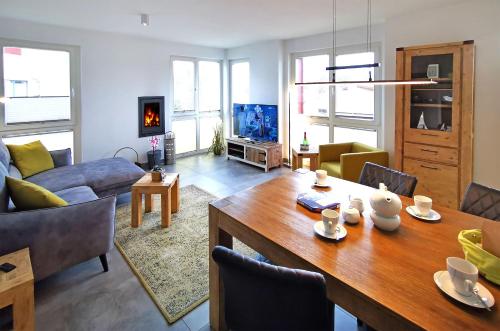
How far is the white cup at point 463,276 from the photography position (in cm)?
105

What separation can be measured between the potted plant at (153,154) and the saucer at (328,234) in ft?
16.4

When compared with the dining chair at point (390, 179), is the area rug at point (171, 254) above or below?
below

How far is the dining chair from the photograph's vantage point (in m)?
2.20

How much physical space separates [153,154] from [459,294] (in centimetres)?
567

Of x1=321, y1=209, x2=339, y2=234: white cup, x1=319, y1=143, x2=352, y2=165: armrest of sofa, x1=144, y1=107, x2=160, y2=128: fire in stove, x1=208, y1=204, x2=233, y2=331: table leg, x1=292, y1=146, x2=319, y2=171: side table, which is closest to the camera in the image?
x1=321, y1=209, x2=339, y2=234: white cup

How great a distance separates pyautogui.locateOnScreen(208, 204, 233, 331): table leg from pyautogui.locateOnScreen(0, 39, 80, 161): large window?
14.7 ft

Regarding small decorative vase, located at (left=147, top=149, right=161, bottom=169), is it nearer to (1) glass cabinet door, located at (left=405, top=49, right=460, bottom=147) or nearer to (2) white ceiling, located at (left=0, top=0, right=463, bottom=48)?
(2) white ceiling, located at (left=0, top=0, right=463, bottom=48)

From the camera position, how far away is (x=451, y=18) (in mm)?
3576

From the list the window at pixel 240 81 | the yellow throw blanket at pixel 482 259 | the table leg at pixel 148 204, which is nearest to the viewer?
the yellow throw blanket at pixel 482 259

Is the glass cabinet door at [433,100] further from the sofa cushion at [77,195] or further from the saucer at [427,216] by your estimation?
the sofa cushion at [77,195]

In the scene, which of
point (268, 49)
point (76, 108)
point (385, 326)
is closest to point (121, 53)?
point (76, 108)

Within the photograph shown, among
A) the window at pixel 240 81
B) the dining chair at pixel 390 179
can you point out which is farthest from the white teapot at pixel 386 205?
the window at pixel 240 81

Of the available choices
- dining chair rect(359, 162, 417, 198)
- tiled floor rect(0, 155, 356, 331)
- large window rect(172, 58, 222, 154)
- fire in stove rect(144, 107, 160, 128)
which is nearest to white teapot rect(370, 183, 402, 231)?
dining chair rect(359, 162, 417, 198)

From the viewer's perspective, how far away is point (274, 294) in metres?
1.15
